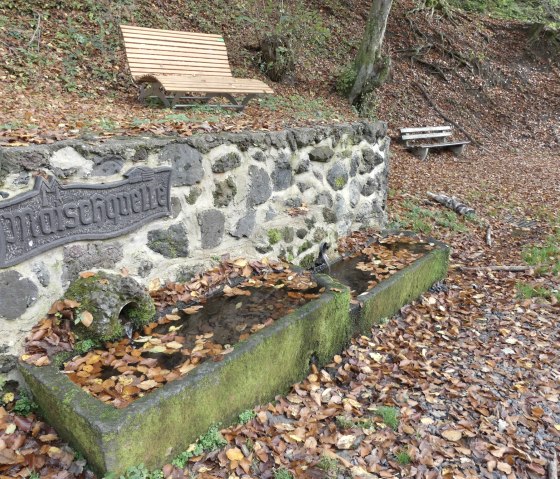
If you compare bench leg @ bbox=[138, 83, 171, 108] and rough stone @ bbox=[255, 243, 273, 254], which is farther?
bench leg @ bbox=[138, 83, 171, 108]

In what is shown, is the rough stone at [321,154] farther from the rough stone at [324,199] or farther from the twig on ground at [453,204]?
the twig on ground at [453,204]

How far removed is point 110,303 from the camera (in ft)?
9.52

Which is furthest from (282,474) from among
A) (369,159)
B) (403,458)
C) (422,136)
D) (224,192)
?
(422,136)

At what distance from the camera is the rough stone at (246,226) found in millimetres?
4016

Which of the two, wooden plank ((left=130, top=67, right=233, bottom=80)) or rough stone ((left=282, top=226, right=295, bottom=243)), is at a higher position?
wooden plank ((left=130, top=67, right=233, bottom=80))

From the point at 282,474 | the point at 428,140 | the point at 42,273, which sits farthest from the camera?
the point at 428,140

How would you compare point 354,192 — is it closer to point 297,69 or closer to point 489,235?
point 489,235

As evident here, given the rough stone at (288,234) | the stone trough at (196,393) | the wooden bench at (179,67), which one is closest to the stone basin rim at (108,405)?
the stone trough at (196,393)

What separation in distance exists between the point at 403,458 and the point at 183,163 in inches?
95.3

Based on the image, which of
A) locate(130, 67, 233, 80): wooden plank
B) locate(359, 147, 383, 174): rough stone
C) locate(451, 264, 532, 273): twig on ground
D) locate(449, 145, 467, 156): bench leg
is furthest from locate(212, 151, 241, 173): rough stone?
locate(449, 145, 467, 156): bench leg

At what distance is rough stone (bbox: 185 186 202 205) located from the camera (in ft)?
11.8

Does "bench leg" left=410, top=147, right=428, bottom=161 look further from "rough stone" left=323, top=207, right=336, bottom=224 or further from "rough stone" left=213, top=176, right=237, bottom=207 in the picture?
"rough stone" left=213, top=176, right=237, bottom=207

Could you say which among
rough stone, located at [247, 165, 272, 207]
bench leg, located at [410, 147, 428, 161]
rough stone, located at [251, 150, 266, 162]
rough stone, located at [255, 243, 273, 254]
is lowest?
bench leg, located at [410, 147, 428, 161]

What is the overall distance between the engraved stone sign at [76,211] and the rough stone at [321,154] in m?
1.74
